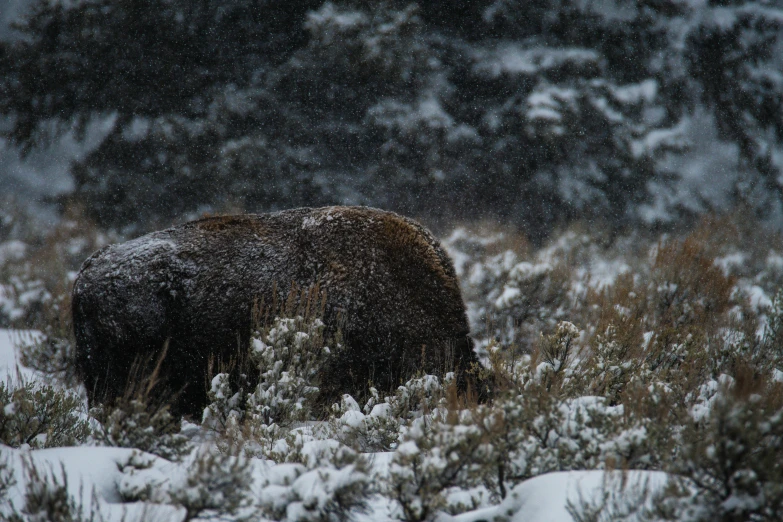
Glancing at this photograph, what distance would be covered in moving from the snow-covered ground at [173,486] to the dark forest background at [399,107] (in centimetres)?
1389

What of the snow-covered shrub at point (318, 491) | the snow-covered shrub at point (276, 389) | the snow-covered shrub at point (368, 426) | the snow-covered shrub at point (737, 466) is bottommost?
the snow-covered shrub at point (368, 426)

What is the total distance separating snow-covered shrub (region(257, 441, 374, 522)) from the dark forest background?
1441 centimetres

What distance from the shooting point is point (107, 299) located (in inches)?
166

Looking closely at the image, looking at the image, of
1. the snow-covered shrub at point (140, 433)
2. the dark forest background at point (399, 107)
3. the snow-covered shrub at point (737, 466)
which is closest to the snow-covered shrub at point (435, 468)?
the snow-covered shrub at point (737, 466)

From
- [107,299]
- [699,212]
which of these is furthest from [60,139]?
[699,212]

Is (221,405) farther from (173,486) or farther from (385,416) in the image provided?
(173,486)

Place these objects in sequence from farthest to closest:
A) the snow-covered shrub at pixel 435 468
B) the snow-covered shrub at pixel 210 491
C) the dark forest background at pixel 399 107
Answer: the dark forest background at pixel 399 107, the snow-covered shrub at pixel 435 468, the snow-covered shrub at pixel 210 491

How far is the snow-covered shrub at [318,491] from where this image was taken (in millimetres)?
2104

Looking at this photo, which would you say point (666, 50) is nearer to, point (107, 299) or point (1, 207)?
point (107, 299)

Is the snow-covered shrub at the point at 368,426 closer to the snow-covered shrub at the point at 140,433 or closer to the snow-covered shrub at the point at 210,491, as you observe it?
the snow-covered shrub at the point at 140,433

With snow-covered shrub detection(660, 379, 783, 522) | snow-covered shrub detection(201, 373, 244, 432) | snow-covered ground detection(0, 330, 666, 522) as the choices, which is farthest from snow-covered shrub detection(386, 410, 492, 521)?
snow-covered shrub detection(201, 373, 244, 432)

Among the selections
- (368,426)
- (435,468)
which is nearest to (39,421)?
(368,426)

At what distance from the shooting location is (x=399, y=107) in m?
17.1

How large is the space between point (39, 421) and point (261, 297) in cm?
186
